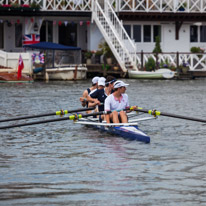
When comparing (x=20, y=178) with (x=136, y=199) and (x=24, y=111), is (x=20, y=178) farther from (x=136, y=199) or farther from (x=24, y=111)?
→ (x=24, y=111)

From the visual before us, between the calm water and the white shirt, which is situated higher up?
the white shirt

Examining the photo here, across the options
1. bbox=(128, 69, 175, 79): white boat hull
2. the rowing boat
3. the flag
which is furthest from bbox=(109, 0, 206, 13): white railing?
the rowing boat

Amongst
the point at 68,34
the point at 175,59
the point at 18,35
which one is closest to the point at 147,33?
the point at 175,59

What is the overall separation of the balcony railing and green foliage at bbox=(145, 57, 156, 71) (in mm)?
5261

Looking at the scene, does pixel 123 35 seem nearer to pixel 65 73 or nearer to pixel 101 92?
pixel 65 73

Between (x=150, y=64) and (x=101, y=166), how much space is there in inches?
1255

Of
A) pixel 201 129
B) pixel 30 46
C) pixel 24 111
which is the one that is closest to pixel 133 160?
pixel 201 129

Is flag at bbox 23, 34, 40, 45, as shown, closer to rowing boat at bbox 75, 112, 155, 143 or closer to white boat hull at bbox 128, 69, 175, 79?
white boat hull at bbox 128, 69, 175, 79

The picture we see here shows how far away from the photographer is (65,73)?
4203cm

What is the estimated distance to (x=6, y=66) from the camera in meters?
42.1

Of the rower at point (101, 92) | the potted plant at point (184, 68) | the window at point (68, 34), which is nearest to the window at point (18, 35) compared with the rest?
the window at point (68, 34)

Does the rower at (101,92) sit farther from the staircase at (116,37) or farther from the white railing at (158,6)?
the white railing at (158,6)

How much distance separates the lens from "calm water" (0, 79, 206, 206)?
9188 mm

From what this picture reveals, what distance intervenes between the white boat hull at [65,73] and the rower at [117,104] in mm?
Answer: 25811
